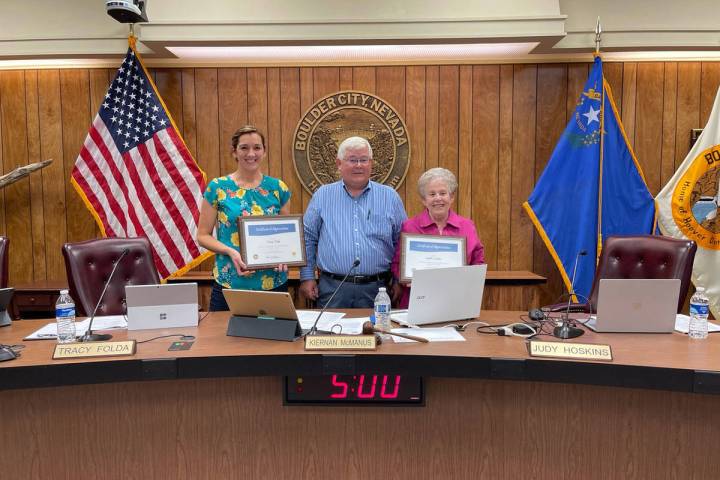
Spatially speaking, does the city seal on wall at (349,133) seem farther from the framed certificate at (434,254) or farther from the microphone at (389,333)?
the microphone at (389,333)

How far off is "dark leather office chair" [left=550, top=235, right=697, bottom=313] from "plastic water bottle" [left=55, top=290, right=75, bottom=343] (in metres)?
2.18

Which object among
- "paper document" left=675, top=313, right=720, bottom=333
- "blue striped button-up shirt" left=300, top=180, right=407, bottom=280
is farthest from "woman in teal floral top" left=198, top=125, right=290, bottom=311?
"paper document" left=675, top=313, right=720, bottom=333

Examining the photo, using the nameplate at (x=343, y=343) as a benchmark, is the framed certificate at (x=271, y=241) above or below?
above

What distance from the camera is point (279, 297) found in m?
1.83

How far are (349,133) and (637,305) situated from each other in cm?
247

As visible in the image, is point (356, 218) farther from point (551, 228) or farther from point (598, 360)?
point (551, 228)

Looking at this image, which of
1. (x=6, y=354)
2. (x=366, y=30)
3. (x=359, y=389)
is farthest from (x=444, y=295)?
(x=366, y=30)

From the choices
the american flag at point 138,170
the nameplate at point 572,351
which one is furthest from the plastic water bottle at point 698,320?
the american flag at point 138,170

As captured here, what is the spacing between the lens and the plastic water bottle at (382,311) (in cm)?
203

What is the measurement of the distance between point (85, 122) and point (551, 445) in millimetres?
3835

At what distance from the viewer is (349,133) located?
3883 millimetres

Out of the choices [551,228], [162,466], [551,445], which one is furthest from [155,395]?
[551,228]

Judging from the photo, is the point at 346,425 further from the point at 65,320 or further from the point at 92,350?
the point at 65,320

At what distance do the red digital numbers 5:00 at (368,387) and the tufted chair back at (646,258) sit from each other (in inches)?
59.3
